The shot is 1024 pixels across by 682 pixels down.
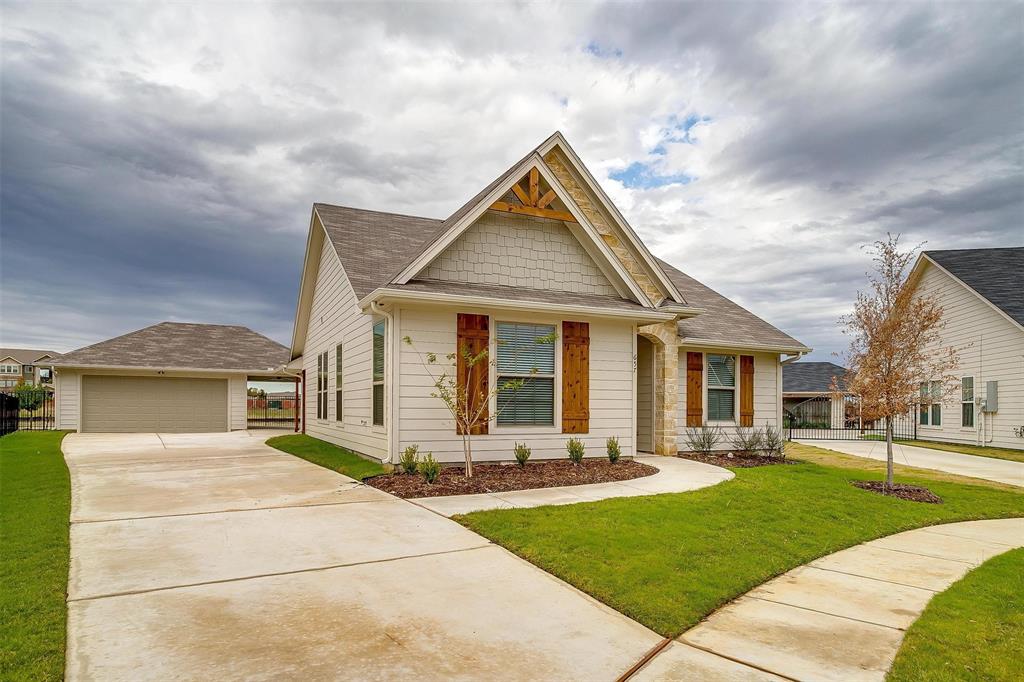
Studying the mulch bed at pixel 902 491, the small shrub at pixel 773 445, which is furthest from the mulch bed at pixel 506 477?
the small shrub at pixel 773 445

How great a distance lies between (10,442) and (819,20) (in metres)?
22.0

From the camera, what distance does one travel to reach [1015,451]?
62.8 ft

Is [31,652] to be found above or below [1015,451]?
above

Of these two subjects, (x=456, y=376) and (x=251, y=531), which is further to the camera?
(x=456, y=376)

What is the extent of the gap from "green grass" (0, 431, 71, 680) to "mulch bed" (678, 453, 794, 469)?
11.3m

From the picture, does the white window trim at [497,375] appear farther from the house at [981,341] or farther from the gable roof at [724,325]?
the house at [981,341]

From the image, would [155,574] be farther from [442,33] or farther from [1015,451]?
[1015,451]

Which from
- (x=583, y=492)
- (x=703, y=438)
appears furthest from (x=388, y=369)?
(x=703, y=438)

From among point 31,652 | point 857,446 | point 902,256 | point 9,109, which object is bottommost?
point 857,446

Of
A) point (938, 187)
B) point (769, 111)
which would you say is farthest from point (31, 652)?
point (938, 187)

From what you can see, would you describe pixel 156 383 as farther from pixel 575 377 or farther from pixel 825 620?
pixel 825 620

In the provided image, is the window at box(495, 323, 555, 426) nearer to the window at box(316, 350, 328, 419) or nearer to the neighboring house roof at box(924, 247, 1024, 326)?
the window at box(316, 350, 328, 419)

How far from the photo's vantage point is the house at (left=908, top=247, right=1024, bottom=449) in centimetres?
1948

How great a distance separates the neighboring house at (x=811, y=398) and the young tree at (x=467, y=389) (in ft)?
84.1
